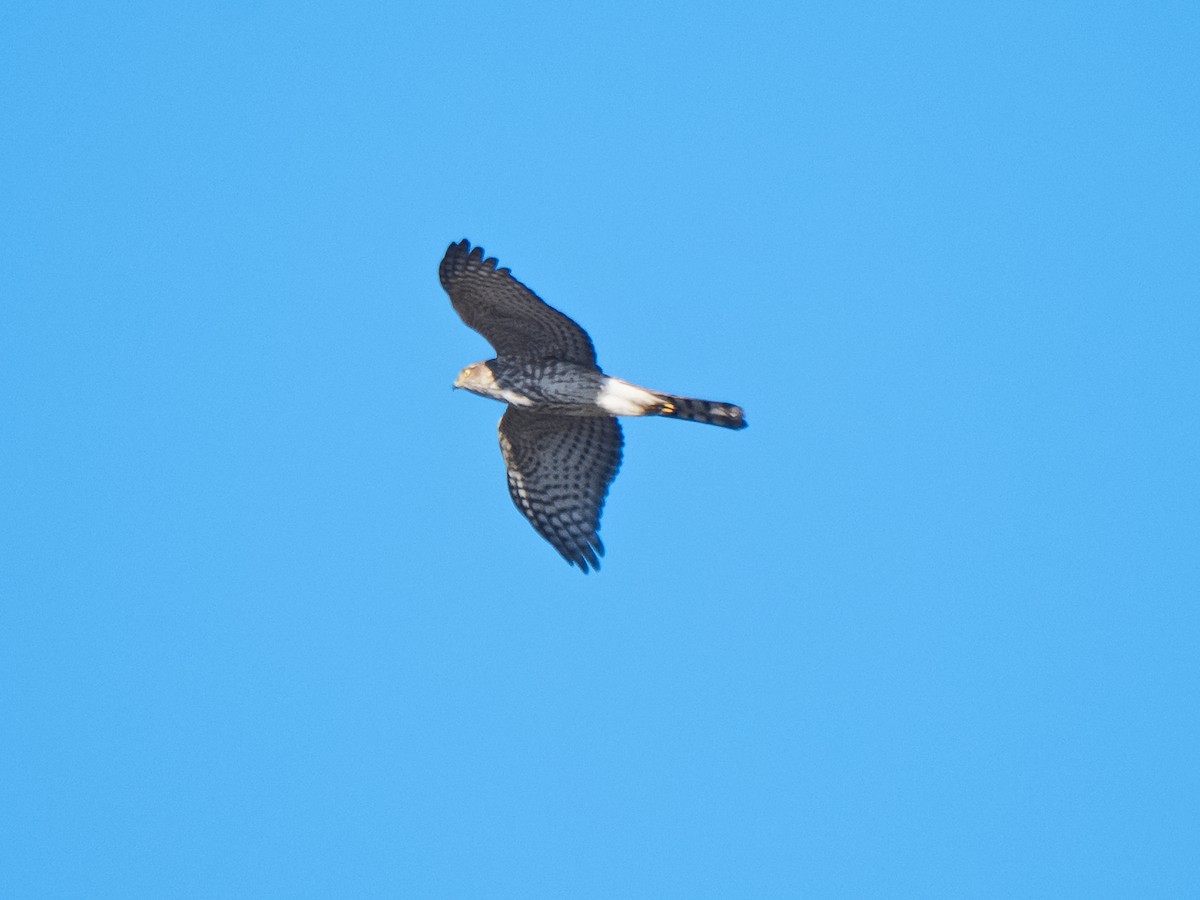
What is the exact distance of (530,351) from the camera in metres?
12.4

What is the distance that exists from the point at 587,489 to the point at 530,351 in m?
1.16

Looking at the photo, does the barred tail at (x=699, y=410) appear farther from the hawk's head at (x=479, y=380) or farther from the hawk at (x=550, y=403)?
the hawk's head at (x=479, y=380)

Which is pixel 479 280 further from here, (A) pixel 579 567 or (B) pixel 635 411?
(A) pixel 579 567

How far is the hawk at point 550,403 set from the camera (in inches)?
477

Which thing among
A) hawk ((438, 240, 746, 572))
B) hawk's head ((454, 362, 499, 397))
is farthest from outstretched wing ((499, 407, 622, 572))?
hawk's head ((454, 362, 499, 397))

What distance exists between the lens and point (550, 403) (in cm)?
1227

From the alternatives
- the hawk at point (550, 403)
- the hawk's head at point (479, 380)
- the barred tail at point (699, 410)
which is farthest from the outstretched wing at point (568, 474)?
the barred tail at point (699, 410)

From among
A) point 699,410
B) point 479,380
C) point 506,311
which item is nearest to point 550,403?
point 479,380

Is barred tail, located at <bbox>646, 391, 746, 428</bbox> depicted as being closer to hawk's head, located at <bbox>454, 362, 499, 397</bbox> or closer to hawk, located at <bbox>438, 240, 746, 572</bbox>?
hawk, located at <bbox>438, 240, 746, 572</bbox>

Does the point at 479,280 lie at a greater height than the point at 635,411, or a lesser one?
greater

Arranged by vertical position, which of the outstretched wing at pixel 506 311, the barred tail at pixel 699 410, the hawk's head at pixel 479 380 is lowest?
the barred tail at pixel 699 410

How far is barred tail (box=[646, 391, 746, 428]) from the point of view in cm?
1177

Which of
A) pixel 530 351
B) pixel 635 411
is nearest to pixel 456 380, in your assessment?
pixel 530 351

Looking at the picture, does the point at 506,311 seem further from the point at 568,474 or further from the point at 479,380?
the point at 568,474
